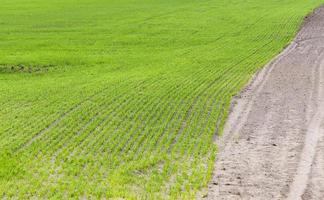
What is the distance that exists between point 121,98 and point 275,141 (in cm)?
885

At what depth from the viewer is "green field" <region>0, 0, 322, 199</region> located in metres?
15.2

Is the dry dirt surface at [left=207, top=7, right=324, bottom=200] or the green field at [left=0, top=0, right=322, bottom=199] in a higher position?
the dry dirt surface at [left=207, top=7, right=324, bottom=200]

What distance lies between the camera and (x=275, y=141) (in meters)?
18.0

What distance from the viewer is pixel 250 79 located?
28.5 m

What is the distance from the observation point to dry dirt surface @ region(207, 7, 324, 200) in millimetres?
14211

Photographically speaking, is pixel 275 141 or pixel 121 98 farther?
pixel 121 98

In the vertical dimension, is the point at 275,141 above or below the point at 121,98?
above

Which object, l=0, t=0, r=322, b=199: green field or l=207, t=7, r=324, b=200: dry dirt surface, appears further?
l=0, t=0, r=322, b=199: green field

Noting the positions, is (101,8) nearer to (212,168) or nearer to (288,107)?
(288,107)

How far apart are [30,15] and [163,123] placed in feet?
159

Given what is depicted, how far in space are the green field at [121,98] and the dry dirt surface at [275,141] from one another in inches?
26.0

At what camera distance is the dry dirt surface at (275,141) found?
46.6ft

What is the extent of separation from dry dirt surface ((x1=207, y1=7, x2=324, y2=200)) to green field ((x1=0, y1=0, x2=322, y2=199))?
660 mm

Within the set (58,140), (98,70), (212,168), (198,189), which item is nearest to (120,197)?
(198,189)
